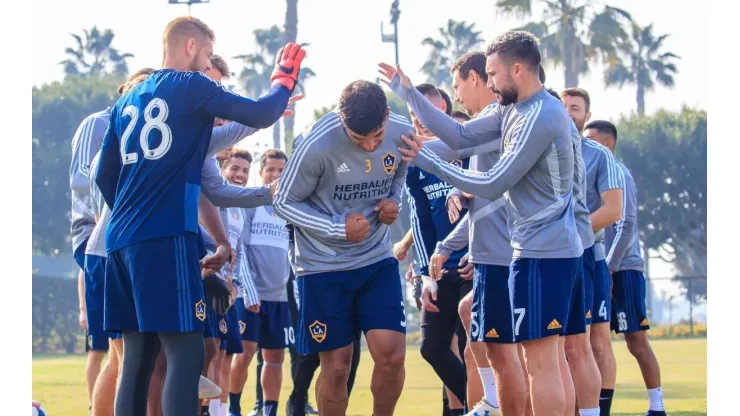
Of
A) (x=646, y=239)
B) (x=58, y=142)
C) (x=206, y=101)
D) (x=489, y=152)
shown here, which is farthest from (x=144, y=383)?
(x=58, y=142)

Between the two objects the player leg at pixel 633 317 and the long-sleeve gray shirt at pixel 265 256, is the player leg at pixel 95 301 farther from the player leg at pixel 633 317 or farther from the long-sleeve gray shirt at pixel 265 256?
the player leg at pixel 633 317

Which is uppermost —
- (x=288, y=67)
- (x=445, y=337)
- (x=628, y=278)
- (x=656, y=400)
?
(x=288, y=67)

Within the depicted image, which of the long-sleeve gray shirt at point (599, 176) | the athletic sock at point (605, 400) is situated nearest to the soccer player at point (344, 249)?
the long-sleeve gray shirt at point (599, 176)

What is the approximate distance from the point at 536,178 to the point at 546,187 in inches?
3.0

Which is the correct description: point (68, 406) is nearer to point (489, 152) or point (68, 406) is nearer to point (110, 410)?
point (110, 410)

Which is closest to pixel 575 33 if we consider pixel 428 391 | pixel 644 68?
pixel 644 68

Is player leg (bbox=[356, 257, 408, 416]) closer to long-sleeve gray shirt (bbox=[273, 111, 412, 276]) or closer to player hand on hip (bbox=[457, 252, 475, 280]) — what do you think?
long-sleeve gray shirt (bbox=[273, 111, 412, 276])

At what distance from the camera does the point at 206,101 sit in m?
5.84

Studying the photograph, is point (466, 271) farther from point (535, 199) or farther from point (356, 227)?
point (535, 199)

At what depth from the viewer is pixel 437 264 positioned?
810cm

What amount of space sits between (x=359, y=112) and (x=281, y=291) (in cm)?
487

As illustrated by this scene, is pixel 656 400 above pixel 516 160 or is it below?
below

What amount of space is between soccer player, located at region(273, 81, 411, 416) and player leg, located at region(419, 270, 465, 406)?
160 cm

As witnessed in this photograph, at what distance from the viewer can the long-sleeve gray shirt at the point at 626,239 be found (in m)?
9.73
